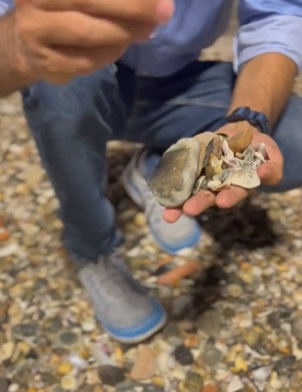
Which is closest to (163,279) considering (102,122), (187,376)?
(187,376)

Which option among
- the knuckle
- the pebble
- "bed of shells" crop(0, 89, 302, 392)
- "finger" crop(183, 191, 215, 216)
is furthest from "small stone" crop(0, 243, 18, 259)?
the knuckle

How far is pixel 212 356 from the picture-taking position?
112 cm

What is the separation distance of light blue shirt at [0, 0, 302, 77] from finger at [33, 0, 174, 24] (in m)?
0.43

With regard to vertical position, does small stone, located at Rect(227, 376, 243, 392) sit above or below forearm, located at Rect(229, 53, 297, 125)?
below

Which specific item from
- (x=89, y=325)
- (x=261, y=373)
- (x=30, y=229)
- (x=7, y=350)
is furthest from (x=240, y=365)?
(x=30, y=229)

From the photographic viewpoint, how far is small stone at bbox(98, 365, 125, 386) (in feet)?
3.59

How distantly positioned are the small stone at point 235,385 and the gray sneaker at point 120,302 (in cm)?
13

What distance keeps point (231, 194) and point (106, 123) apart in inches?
10.1

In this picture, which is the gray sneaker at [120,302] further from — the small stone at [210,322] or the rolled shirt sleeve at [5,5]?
the rolled shirt sleeve at [5,5]

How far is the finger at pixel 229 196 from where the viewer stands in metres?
0.90

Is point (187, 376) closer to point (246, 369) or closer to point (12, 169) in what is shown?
point (246, 369)

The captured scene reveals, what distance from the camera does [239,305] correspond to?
3.90ft

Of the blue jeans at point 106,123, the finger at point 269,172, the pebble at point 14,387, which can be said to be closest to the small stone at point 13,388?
the pebble at point 14,387

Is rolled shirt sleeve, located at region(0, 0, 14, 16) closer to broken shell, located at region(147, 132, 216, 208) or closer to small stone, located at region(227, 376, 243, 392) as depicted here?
broken shell, located at region(147, 132, 216, 208)
